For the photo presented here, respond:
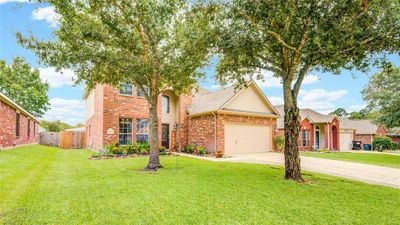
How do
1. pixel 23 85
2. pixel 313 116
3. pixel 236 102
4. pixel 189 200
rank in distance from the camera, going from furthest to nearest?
pixel 23 85 → pixel 313 116 → pixel 236 102 → pixel 189 200

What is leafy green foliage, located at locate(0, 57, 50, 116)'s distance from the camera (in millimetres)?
31266

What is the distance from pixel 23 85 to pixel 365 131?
4650cm

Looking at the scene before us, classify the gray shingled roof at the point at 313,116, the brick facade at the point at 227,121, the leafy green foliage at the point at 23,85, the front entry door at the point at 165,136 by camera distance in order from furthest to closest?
1. the leafy green foliage at the point at 23,85
2. the gray shingled roof at the point at 313,116
3. the front entry door at the point at 165,136
4. the brick facade at the point at 227,121

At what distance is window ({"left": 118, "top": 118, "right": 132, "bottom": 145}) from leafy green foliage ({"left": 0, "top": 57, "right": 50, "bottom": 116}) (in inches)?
874

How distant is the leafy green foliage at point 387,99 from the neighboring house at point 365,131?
457 inches

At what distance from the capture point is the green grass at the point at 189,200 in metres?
4.35

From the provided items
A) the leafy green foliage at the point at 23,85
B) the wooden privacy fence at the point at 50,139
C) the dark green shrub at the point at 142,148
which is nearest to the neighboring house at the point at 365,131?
the dark green shrub at the point at 142,148

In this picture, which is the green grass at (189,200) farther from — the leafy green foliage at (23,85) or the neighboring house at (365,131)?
the neighboring house at (365,131)

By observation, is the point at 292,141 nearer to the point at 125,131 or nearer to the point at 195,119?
the point at 195,119

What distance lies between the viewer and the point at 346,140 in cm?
3084

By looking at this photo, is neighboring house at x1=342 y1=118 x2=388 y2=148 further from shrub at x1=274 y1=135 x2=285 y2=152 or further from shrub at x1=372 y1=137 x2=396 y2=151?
shrub at x1=274 y1=135 x2=285 y2=152

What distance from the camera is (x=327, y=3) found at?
6.87 m

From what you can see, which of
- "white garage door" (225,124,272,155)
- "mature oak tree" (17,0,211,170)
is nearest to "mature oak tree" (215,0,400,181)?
"mature oak tree" (17,0,211,170)

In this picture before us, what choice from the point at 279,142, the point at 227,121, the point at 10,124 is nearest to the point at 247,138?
the point at 227,121
